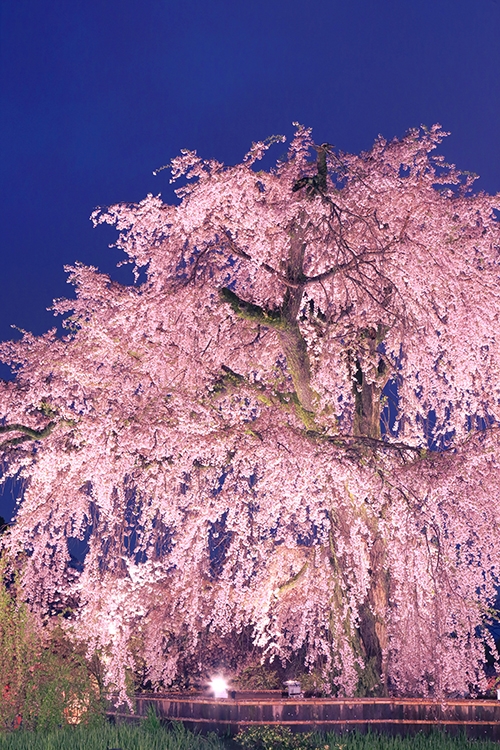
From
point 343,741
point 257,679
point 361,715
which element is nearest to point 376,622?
point 361,715

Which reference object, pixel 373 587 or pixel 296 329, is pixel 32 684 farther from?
pixel 296 329

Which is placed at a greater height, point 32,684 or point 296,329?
point 296,329

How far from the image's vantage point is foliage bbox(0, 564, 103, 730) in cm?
1062

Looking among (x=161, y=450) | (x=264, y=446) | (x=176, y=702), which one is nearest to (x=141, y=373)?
(x=161, y=450)

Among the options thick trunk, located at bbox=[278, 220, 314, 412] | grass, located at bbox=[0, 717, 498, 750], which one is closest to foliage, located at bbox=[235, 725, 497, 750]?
grass, located at bbox=[0, 717, 498, 750]

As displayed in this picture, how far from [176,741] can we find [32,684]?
109 inches

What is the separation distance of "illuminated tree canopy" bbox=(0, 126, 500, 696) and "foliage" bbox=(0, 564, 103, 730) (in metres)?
0.60

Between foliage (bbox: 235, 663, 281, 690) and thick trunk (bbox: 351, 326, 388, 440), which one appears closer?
thick trunk (bbox: 351, 326, 388, 440)

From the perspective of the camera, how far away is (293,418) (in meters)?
11.2

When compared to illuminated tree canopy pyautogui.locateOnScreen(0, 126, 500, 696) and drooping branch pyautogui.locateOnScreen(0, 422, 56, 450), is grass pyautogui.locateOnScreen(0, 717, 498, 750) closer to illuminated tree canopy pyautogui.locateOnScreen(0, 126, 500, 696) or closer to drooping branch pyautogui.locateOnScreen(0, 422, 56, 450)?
illuminated tree canopy pyautogui.locateOnScreen(0, 126, 500, 696)

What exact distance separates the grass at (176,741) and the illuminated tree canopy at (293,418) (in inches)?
37.0

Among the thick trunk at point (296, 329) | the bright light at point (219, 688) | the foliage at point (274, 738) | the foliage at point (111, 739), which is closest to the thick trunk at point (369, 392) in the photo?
the thick trunk at point (296, 329)

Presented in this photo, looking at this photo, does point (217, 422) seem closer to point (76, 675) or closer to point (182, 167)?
point (182, 167)

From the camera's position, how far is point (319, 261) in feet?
35.7
